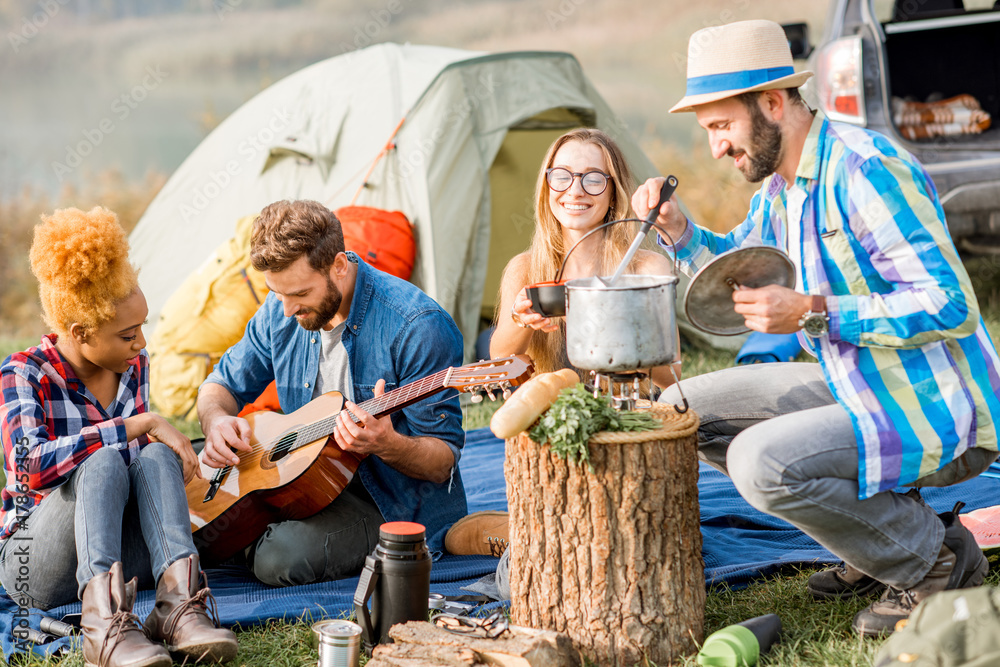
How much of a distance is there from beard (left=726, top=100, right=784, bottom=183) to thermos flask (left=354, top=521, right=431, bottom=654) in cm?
128

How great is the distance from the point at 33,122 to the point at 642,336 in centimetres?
1429

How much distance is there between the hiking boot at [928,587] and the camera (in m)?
2.53

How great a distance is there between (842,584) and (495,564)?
43.0 inches

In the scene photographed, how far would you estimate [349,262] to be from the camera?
3352 mm

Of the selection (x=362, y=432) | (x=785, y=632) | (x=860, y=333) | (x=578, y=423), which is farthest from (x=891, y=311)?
(x=362, y=432)

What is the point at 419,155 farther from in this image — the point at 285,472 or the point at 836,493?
the point at 836,493

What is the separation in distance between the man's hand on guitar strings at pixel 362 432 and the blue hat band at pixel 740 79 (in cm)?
132

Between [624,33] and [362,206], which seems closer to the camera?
[362,206]

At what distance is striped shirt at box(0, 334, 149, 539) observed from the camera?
276cm

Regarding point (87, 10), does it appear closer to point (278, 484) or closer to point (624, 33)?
point (624, 33)

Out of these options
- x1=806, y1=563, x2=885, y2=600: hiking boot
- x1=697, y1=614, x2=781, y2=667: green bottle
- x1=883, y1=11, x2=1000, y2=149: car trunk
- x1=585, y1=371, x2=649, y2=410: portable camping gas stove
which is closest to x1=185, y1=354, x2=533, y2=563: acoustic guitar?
x1=585, y1=371, x2=649, y2=410: portable camping gas stove

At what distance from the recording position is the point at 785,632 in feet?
8.57

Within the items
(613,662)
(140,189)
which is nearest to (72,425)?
(613,662)

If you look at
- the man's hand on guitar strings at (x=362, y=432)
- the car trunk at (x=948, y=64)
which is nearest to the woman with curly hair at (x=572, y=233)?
the man's hand on guitar strings at (x=362, y=432)
